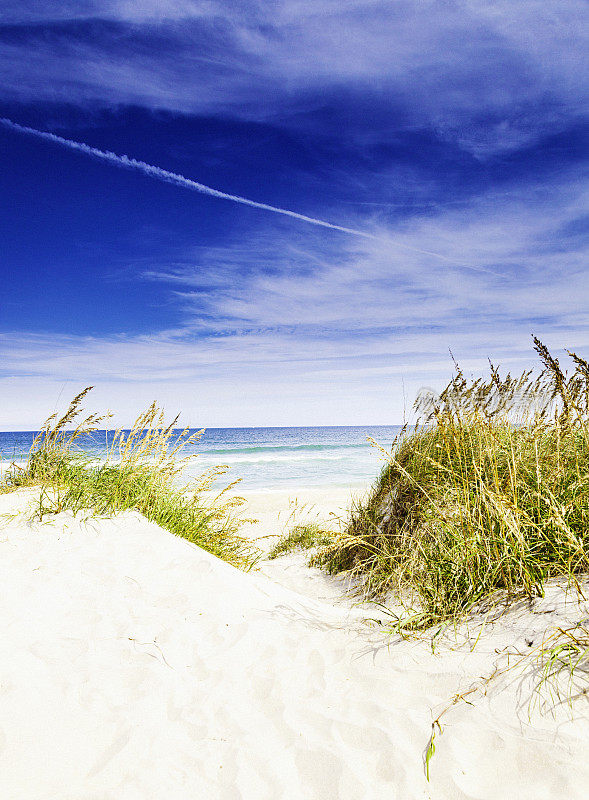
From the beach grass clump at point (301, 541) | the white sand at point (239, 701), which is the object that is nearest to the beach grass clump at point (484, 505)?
the white sand at point (239, 701)

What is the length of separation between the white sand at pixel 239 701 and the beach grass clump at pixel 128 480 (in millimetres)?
1088

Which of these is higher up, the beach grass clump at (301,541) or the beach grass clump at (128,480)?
the beach grass clump at (128,480)

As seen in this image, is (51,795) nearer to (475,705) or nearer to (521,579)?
(475,705)

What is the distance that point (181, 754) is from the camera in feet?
7.39

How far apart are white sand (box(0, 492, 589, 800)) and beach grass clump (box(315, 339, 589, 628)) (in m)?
0.35

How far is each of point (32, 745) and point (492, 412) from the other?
4.59m

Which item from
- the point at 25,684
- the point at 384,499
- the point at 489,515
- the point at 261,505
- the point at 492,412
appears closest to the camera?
the point at 25,684

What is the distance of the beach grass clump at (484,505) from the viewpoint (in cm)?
318

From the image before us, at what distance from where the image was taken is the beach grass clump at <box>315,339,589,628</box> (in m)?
3.18

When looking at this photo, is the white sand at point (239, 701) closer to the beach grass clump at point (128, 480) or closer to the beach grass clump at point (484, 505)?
the beach grass clump at point (484, 505)

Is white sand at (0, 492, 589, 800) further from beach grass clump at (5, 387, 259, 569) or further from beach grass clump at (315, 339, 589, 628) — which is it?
beach grass clump at (5, 387, 259, 569)

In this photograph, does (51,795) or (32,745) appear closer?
(51,795)

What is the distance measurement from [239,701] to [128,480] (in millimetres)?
3142

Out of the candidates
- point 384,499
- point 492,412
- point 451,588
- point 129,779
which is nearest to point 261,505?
point 384,499
